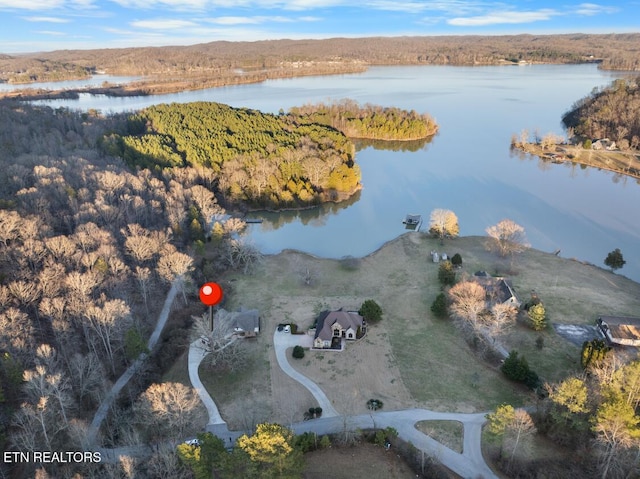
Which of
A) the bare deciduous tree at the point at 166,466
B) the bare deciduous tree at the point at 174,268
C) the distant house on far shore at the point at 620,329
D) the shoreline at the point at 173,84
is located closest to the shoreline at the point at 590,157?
the distant house on far shore at the point at 620,329

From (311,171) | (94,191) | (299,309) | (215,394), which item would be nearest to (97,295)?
(215,394)

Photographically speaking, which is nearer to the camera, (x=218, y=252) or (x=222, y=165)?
(x=218, y=252)

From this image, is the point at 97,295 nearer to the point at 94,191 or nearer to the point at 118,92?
the point at 94,191

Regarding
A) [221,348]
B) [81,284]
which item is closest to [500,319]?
[221,348]

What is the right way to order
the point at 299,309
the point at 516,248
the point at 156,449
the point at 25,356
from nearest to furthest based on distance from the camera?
1. the point at 156,449
2. the point at 25,356
3. the point at 299,309
4. the point at 516,248

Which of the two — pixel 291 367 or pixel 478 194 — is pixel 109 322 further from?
pixel 478 194

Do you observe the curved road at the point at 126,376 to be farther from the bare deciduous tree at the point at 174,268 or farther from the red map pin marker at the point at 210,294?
the red map pin marker at the point at 210,294
